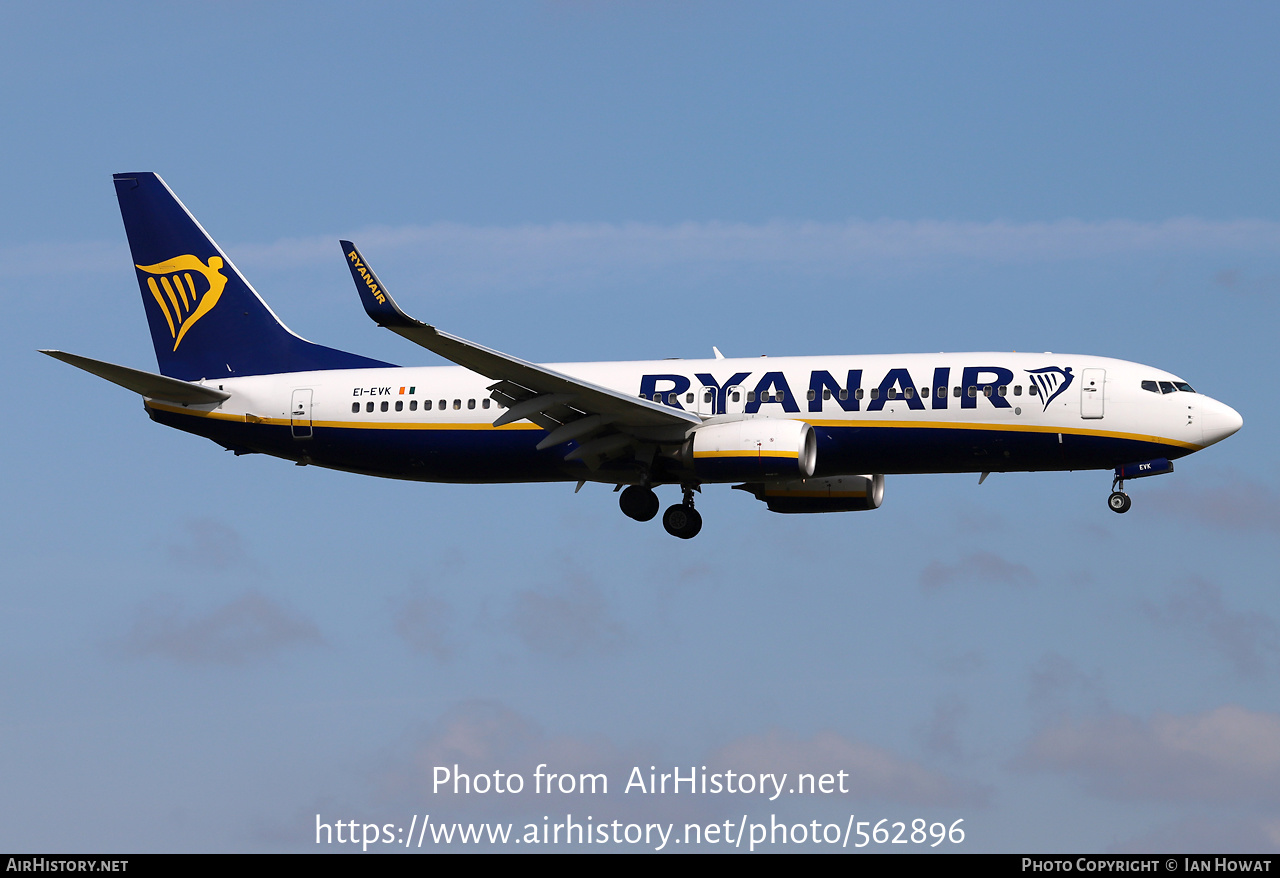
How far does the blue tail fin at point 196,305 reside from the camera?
4953 cm

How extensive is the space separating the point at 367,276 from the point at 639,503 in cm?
1220

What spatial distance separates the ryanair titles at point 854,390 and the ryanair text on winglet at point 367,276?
32.8 ft

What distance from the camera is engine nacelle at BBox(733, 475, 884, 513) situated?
47656 millimetres

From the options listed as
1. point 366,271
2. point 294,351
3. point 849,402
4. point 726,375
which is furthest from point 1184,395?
point 294,351

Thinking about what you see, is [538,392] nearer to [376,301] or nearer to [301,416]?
[376,301]

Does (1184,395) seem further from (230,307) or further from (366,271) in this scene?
(230,307)

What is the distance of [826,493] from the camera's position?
47.9 meters

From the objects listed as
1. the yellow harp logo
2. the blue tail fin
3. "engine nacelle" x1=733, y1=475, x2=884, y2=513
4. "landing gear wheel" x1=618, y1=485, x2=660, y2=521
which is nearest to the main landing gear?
"landing gear wheel" x1=618, y1=485, x2=660, y2=521

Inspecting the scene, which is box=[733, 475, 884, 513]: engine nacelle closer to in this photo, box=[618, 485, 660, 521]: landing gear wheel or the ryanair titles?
box=[618, 485, 660, 521]: landing gear wheel

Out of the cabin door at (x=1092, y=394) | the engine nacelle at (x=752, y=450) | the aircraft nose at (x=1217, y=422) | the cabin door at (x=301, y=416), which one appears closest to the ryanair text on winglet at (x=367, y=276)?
the engine nacelle at (x=752, y=450)

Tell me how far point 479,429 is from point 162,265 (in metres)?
12.8

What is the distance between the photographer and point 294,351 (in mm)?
49531

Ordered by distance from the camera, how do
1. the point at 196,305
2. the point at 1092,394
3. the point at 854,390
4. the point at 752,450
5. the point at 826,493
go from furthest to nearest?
the point at 196,305 → the point at 826,493 → the point at 854,390 → the point at 1092,394 → the point at 752,450

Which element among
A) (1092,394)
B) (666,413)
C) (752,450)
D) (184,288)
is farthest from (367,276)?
(1092,394)
